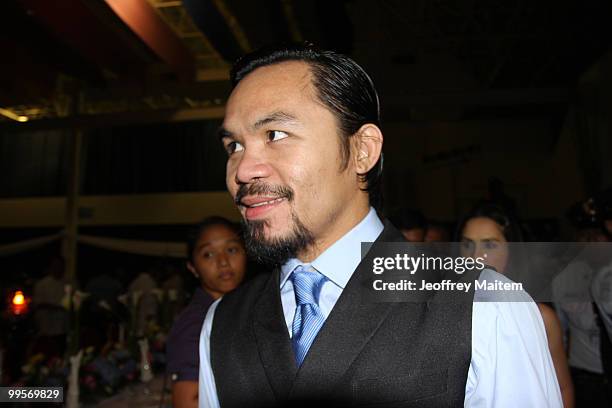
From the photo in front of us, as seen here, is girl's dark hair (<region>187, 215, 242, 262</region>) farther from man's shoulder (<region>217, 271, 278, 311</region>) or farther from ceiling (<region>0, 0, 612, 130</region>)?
ceiling (<region>0, 0, 612, 130</region>)

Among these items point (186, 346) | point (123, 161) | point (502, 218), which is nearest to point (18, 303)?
point (186, 346)

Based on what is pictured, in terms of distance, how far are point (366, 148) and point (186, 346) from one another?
3.24 feet

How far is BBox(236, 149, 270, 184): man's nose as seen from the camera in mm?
808

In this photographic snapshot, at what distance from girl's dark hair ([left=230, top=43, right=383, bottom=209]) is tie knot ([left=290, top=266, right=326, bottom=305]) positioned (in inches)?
8.2

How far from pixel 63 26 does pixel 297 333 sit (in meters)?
4.23

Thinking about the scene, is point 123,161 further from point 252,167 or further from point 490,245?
point 252,167

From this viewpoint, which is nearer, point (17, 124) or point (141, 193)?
point (17, 124)

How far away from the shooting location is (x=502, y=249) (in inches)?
47.7

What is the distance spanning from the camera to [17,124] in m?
6.93

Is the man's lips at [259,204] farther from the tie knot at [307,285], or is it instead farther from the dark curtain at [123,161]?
the dark curtain at [123,161]

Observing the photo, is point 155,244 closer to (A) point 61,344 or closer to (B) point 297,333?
(A) point 61,344

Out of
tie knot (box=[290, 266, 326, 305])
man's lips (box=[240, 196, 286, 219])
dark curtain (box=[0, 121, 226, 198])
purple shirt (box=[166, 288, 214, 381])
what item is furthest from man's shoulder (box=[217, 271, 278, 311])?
dark curtain (box=[0, 121, 226, 198])

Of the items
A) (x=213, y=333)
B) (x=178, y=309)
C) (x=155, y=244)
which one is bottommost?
(x=213, y=333)

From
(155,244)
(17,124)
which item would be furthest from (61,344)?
(155,244)
